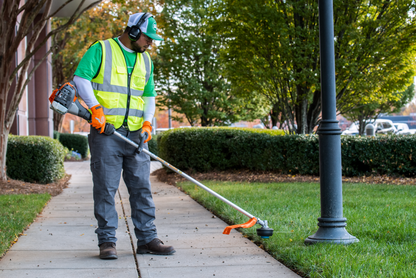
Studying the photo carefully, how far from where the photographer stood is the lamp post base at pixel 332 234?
156 inches

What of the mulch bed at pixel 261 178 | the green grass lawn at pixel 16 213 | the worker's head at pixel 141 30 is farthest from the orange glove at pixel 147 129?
the mulch bed at pixel 261 178

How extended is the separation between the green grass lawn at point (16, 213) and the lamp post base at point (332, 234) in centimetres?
291

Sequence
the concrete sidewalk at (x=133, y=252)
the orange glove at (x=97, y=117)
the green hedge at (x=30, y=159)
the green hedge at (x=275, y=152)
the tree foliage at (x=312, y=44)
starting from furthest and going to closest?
the tree foliage at (x=312, y=44), the green hedge at (x=275, y=152), the green hedge at (x=30, y=159), the orange glove at (x=97, y=117), the concrete sidewalk at (x=133, y=252)

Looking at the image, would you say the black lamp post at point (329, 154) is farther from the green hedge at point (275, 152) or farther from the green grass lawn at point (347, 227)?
the green hedge at point (275, 152)

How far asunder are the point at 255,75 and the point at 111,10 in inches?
335

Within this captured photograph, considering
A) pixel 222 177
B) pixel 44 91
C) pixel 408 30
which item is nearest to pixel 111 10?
pixel 44 91

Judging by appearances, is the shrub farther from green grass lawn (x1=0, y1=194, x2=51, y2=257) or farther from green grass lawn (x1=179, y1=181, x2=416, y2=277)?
green grass lawn (x1=0, y1=194, x2=51, y2=257)

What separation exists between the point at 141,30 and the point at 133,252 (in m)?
2.11

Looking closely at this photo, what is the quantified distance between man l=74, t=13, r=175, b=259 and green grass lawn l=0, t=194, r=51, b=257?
1.06m

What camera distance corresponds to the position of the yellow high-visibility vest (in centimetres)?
391

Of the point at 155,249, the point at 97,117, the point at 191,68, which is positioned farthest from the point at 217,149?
the point at 191,68

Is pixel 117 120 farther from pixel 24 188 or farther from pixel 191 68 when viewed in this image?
pixel 191 68

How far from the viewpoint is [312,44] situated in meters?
10.1

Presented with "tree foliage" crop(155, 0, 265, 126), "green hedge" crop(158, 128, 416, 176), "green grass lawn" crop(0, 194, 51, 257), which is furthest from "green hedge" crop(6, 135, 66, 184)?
"tree foliage" crop(155, 0, 265, 126)
